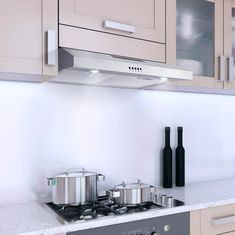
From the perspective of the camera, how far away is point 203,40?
191 centimetres

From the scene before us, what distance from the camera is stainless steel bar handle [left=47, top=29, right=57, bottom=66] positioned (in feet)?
4.31

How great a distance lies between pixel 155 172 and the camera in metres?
2.02

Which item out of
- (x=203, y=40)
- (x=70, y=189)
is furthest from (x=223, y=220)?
(x=203, y=40)

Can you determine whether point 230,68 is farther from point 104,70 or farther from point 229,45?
point 104,70

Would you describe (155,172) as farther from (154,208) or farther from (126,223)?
(126,223)

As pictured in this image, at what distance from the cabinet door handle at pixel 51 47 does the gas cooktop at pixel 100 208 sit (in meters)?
0.69

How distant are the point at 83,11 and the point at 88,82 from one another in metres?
0.43

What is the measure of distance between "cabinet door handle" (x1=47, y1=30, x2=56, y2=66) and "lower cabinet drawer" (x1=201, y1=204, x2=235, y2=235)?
1073 millimetres

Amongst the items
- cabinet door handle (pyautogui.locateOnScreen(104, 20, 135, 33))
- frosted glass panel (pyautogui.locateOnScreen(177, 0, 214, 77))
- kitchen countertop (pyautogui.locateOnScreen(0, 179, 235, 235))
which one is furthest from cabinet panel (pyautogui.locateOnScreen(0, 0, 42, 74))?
frosted glass panel (pyautogui.locateOnScreen(177, 0, 214, 77))

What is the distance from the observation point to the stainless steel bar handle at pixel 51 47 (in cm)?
131

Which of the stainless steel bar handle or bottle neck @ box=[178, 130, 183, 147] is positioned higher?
the stainless steel bar handle

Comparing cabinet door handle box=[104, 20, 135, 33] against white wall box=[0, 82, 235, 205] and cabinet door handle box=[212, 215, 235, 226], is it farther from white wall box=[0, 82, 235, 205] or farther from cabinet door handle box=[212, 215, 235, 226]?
cabinet door handle box=[212, 215, 235, 226]

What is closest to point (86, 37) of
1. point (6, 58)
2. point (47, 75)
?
point (47, 75)

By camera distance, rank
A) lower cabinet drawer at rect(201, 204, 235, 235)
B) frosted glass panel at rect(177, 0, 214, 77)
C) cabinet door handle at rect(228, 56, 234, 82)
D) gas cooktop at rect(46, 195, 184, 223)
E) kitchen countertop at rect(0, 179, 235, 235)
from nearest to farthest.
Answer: kitchen countertop at rect(0, 179, 235, 235) → gas cooktop at rect(46, 195, 184, 223) → lower cabinet drawer at rect(201, 204, 235, 235) → frosted glass panel at rect(177, 0, 214, 77) → cabinet door handle at rect(228, 56, 234, 82)
